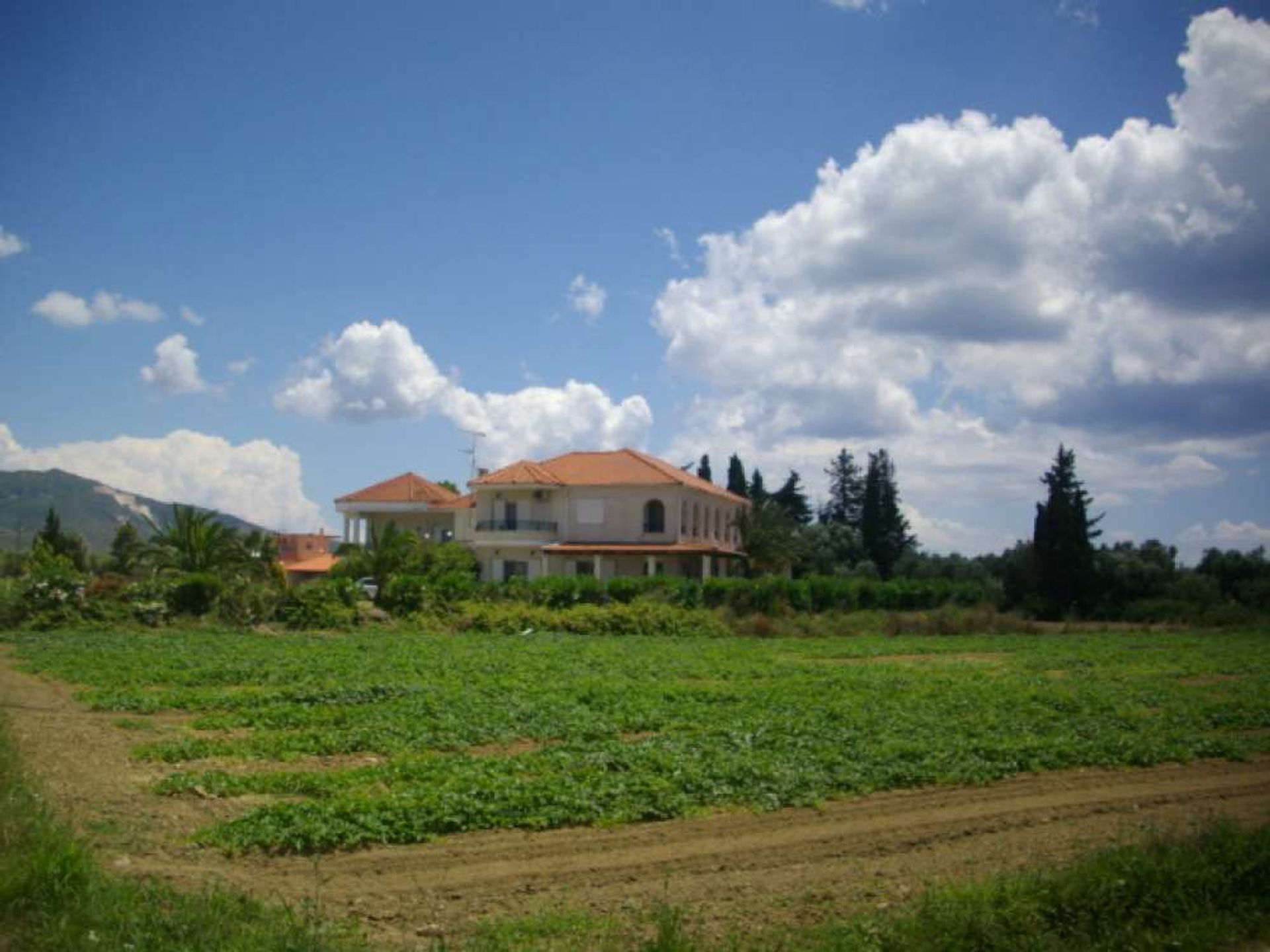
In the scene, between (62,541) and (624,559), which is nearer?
(624,559)

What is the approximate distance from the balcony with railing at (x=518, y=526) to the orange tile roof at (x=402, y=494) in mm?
9200

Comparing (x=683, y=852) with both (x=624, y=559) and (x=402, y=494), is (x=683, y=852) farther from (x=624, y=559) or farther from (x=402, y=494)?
(x=402, y=494)

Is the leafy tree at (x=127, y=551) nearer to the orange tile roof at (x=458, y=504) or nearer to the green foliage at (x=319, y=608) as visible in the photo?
the green foliage at (x=319, y=608)

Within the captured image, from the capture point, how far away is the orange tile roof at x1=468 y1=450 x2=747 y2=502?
5991 cm

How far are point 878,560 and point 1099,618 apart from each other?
2759cm

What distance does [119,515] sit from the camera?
6447 inches

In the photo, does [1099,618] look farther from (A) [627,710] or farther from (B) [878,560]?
(A) [627,710]

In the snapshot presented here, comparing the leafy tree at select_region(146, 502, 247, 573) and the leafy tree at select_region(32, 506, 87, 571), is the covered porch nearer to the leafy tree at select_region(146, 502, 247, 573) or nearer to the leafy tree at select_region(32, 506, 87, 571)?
the leafy tree at select_region(146, 502, 247, 573)

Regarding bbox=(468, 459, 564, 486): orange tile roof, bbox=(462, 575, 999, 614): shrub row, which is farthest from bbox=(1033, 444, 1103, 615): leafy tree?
bbox=(468, 459, 564, 486): orange tile roof

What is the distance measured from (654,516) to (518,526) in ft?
26.2

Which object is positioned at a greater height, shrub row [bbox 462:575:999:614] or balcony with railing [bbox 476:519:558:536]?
balcony with railing [bbox 476:519:558:536]

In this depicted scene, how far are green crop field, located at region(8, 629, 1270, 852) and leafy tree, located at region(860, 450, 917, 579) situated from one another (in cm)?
5122

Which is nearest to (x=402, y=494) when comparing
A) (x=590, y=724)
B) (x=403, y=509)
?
(x=403, y=509)

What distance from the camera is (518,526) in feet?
198
